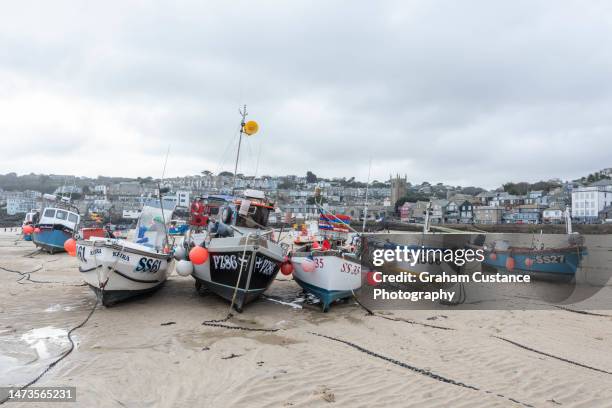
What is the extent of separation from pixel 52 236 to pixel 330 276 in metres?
22.3

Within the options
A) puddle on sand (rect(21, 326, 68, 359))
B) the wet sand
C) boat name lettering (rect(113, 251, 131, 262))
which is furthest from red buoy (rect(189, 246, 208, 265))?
puddle on sand (rect(21, 326, 68, 359))

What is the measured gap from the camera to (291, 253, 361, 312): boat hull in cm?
1073

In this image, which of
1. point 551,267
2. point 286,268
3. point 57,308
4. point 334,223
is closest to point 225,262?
point 286,268

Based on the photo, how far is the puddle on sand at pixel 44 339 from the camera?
7.42 metres

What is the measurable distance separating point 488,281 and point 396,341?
10.4 metres

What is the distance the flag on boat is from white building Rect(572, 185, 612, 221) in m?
84.8

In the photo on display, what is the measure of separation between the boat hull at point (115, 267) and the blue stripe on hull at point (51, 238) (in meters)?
16.8

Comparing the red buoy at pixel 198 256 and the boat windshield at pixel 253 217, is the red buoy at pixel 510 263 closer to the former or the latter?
the boat windshield at pixel 253 217

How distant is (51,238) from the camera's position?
Result: 2461cm

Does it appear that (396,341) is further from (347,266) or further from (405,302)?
(405,302)

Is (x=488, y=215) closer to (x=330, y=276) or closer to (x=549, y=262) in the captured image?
(x=549, y=262)

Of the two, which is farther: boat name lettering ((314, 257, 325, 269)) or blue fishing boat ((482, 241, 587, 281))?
blue fishing boat ((482, 241, 587, 281))

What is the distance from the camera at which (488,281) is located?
16641 millimetres

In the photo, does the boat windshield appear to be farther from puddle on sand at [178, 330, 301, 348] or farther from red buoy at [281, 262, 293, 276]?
puddle on sand at [178, 330, 301, 348]
